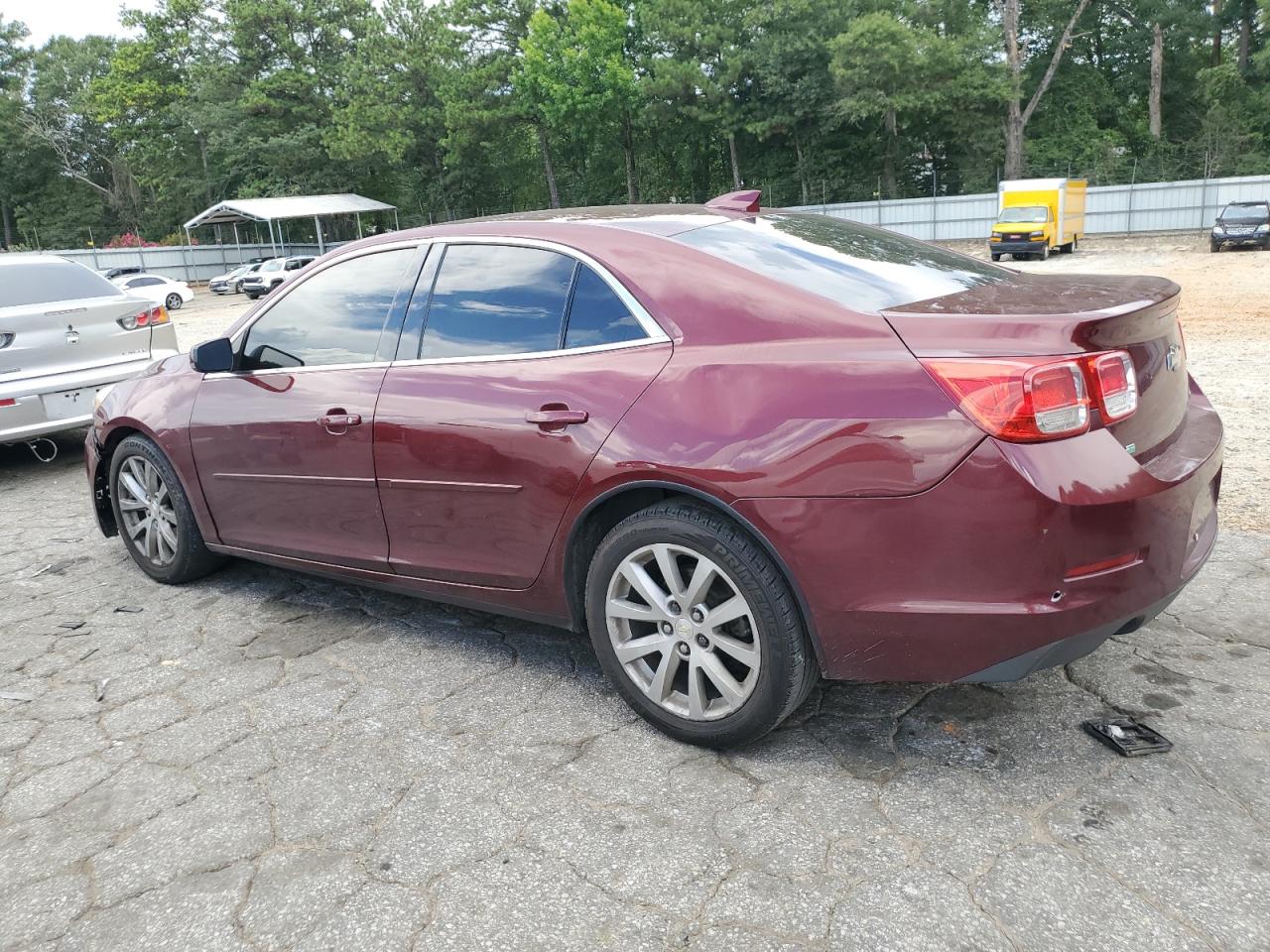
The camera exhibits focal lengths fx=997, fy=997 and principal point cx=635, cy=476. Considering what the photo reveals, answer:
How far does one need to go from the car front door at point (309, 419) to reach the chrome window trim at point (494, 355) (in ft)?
0.04

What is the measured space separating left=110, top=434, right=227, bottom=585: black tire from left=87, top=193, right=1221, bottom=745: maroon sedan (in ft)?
2.11

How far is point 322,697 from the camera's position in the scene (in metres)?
3.38

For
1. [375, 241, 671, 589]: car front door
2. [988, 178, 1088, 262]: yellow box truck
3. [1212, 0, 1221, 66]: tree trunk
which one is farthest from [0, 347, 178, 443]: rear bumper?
[1212, 0, 1221, 66]: tree trunk

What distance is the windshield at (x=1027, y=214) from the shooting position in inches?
1109

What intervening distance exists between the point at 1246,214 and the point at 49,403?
93.6ft

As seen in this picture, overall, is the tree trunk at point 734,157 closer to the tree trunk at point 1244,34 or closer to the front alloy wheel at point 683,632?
the tree trunk at point 1244,34

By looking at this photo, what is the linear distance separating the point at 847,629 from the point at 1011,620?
15.4 inches

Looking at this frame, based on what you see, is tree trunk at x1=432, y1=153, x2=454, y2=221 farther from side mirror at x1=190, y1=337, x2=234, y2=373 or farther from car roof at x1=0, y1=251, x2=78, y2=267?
side mirror at x1=190, y1=337, x2=234, y2=373

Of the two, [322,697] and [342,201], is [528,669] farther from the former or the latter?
[342,201]

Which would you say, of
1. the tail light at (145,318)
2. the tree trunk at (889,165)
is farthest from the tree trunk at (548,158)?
the tail light at (145,318)

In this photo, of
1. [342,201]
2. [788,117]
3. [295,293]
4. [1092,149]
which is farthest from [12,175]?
[295,293]

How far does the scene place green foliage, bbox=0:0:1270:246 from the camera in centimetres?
4106

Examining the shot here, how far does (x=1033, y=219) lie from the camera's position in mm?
28188

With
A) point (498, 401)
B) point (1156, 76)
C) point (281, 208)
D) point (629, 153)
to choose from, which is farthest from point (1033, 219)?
point (281, 208)
